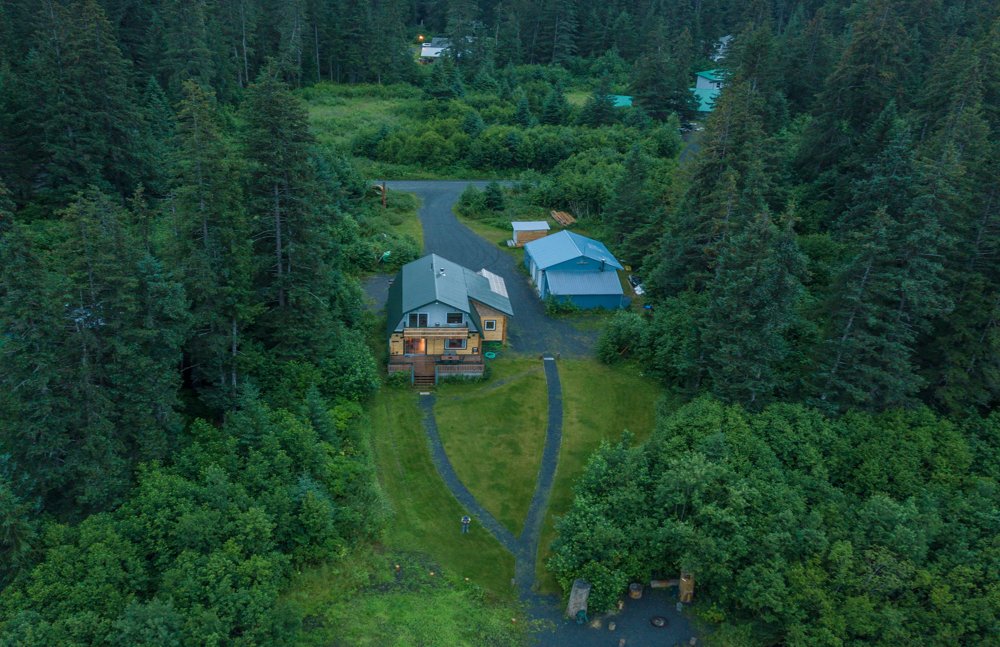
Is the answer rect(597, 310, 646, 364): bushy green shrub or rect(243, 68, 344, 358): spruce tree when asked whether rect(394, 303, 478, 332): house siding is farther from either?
rect(597, 310, 646, 364): bushy green shrub

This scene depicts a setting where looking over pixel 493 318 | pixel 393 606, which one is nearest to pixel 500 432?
pixel 493 318

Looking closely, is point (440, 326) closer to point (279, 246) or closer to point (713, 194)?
point (279, 246)

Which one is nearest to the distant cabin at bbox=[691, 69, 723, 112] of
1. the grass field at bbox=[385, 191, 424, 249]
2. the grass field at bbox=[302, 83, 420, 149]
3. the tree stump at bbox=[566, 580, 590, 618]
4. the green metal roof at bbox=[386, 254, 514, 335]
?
the grass field at bbox=[302, 83, 420, 149]

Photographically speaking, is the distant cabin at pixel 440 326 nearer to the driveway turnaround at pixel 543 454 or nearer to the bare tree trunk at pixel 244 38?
the driveway turnaround at pixel 543 454

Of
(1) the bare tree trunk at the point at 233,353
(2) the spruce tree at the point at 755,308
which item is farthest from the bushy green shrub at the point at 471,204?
(1) the bare tree trunk at the point at 233,353

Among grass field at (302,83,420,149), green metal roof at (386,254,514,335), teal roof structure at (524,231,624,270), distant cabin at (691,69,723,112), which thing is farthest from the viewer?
distant cabin at (691,69,723,112)

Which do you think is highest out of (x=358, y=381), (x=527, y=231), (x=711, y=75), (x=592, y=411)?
(x=711, y=75)

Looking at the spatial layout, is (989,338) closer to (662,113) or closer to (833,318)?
(833,318)
